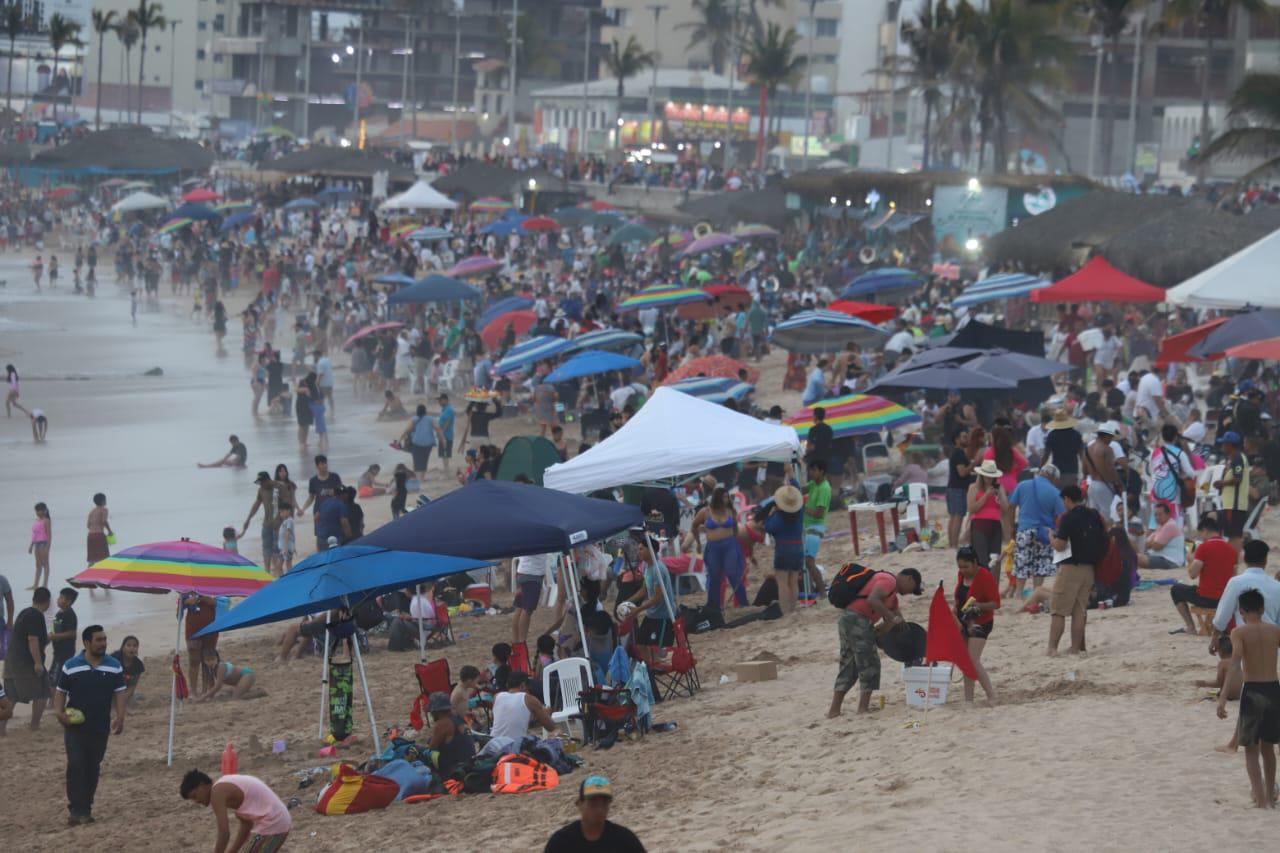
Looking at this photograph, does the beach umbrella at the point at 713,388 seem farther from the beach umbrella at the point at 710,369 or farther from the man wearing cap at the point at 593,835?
the man wearing cap at the point at 593,835

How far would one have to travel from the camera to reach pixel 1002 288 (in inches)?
1043

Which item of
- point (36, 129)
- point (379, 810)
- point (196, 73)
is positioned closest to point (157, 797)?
point (379, 810)

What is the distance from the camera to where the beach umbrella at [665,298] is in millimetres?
28484

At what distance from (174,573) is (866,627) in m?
5.12

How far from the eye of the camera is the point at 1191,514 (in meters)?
14.7

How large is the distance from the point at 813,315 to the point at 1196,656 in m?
13.6

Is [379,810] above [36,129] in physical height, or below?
below

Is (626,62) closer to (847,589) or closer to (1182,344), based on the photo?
(1182,344)

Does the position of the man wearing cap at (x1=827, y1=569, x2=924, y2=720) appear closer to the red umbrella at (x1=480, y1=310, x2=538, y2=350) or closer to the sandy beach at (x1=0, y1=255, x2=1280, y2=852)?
the sandy beach at (x1=0, y1=255, x2=1280, y2=852)

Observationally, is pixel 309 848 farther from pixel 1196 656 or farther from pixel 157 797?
pixel 1196 656

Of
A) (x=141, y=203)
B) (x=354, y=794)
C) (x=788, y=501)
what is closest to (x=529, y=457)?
(x=788, y=501)

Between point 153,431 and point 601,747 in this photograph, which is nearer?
point 601,747

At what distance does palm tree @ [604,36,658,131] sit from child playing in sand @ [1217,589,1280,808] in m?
76.0

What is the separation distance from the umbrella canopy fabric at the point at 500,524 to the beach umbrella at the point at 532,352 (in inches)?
490
